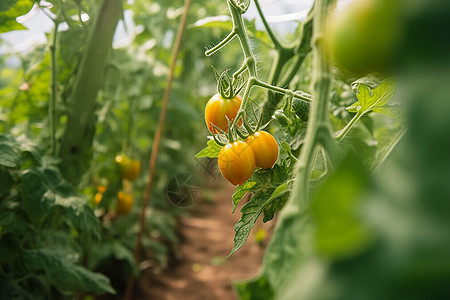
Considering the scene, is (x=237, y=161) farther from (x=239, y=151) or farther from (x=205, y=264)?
(x=205, y=264)

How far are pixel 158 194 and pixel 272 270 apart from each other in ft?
8.60

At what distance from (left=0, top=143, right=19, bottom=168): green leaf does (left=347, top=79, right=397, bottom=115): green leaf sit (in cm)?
74

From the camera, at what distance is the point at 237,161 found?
56cm

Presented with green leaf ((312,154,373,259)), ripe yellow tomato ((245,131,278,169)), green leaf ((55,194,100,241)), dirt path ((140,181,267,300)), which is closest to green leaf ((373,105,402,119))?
ripe yellow tomato ((245,131,278,169))

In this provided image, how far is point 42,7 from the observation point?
1.06 meters

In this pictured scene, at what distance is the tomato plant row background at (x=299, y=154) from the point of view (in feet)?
0.70

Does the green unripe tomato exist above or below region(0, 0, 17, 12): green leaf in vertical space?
above

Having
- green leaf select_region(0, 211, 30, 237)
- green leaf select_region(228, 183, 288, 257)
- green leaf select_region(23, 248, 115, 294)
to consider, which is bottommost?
green leaf select_region(23, 248, 115, 294)

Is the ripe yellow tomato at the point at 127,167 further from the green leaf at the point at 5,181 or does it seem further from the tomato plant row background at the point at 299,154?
the green leaf at the point at 5,181

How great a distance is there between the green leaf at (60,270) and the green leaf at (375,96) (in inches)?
31.3

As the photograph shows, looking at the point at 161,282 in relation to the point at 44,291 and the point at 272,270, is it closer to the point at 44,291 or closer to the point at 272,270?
the point at 44,291

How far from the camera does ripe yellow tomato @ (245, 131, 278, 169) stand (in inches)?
23.1

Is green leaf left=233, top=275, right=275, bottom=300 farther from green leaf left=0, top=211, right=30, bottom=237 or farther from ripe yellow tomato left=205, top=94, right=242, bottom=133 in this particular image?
green leaf left=0, top=211, right=30, bottom=237

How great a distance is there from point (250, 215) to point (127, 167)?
1.44 metres
